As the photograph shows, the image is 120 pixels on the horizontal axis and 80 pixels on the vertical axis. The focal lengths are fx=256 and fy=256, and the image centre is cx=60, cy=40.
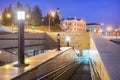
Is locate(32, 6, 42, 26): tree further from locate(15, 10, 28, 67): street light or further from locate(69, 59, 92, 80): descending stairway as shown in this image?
locate(15, 10, 28, 67): street light

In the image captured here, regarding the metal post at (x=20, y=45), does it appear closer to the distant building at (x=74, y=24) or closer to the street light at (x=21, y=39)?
the street light at (x=21, y=39)

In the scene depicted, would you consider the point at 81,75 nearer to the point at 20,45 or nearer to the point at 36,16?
the point at 20,45

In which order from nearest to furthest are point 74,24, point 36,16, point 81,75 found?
1. point 81,75
2. point 36,16
3. point 74,24

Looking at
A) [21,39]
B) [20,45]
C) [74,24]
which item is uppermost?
[74,24]

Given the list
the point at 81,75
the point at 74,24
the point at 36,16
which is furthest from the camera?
the point at 74,24

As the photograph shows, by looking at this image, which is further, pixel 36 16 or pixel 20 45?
pixel 36 16

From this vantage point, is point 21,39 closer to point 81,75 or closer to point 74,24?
point 81,75

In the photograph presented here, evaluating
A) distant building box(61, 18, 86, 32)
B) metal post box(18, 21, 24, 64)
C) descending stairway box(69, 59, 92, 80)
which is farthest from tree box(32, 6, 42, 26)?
metal post box(18, 21, 24, 64)

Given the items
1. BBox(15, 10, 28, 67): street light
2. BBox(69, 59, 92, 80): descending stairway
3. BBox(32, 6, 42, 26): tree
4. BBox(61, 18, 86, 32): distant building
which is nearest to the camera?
BBox(15, 10, 28, 67): street light

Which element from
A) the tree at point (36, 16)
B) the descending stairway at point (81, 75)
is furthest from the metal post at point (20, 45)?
the tree at point (36, 16)

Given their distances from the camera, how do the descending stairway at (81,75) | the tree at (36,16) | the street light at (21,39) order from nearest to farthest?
the street light at (21,39)
the descending stairway at (81,75)
the tree at (36,16)

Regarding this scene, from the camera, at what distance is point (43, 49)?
5512cm

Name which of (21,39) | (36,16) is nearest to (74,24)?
(36,16)

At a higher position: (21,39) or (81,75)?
(21,39)
